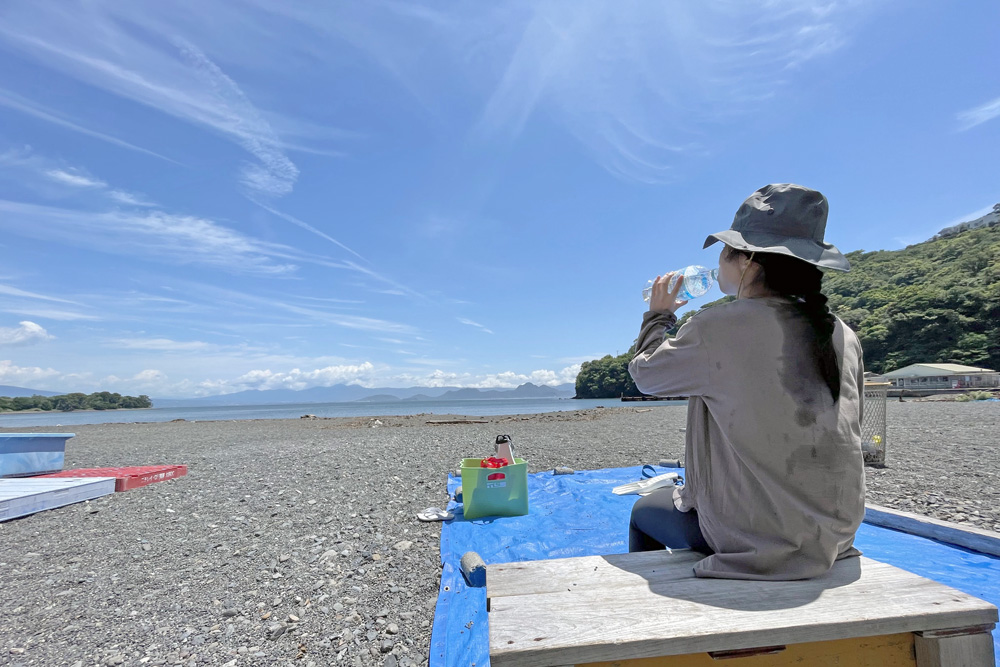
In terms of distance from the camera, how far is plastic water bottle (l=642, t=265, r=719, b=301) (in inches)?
78.2

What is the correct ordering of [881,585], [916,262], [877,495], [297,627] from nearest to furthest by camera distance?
1. [881,585]
2. [297,627]
3. [877,495]
4. [916,262]

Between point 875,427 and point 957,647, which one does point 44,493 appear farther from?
point 875,427

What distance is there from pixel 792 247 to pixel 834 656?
49.1 inches

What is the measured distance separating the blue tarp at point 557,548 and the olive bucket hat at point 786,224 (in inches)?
91.0

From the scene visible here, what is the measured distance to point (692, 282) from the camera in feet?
8.25

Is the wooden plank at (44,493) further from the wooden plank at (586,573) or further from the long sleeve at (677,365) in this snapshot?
the long sleeve at (677,365)

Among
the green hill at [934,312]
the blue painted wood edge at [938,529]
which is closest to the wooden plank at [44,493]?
the blue painted wood edge at [938,529]

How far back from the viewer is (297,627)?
279 cm

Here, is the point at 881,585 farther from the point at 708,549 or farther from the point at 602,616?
the point at 602,616

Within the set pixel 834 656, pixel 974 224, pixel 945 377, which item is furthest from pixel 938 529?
pixel 974 224

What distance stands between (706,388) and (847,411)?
1.46 ft

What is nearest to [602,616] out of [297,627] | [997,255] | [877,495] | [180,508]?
[297,627]

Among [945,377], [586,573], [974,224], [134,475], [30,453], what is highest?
[974,224]

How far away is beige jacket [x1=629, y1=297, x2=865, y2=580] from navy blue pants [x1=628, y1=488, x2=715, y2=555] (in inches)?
8.5
